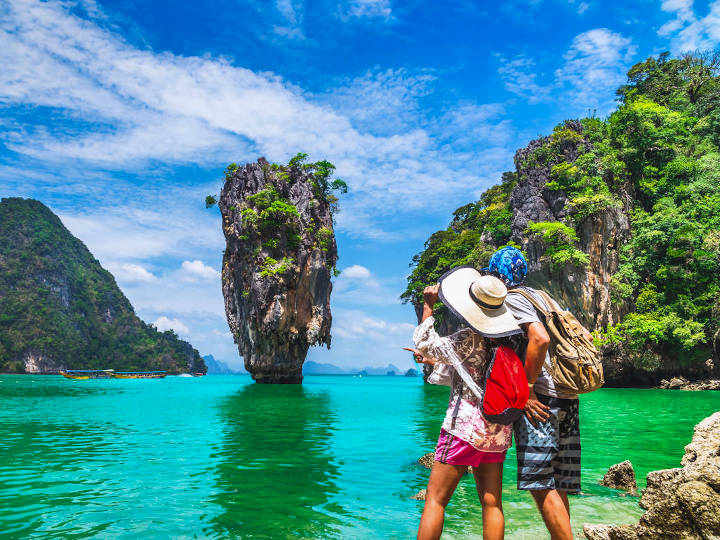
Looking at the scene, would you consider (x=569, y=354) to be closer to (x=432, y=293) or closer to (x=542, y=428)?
(x=542, y=428)

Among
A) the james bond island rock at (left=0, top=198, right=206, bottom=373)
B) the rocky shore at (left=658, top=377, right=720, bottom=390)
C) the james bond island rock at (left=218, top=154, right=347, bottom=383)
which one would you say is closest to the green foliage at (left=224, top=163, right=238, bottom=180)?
the james bond island rock at (left=218, top=154, right=347, bottom=383)

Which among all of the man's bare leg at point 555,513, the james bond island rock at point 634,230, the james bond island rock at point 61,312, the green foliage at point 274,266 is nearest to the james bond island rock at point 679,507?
the man's bare leg at point 555,513

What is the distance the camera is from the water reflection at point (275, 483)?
14.1 ft

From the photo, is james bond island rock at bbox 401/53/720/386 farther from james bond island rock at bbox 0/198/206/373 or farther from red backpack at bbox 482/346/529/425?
james bond island rock at bbox 0/198/206/373

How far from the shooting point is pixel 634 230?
28266 mm

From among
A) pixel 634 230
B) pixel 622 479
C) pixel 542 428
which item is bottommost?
pixel 622 479

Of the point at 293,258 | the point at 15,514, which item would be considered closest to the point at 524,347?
the point at 15,514

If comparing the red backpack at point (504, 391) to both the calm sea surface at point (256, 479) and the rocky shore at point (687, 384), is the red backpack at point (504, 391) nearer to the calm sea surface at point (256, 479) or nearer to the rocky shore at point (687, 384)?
the calm sea surface at point (256, 479)

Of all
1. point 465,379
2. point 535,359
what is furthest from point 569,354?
point 465,379

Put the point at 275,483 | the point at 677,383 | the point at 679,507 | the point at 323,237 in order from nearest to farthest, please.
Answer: the point at 679,507
the point at 275,483
the point at 677,383
the point at 323,237

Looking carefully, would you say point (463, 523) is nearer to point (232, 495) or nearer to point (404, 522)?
point (404, 522)

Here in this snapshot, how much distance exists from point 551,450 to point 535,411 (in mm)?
257

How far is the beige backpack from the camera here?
2.66 m

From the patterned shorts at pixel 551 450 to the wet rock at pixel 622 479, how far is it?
11.5 feet
